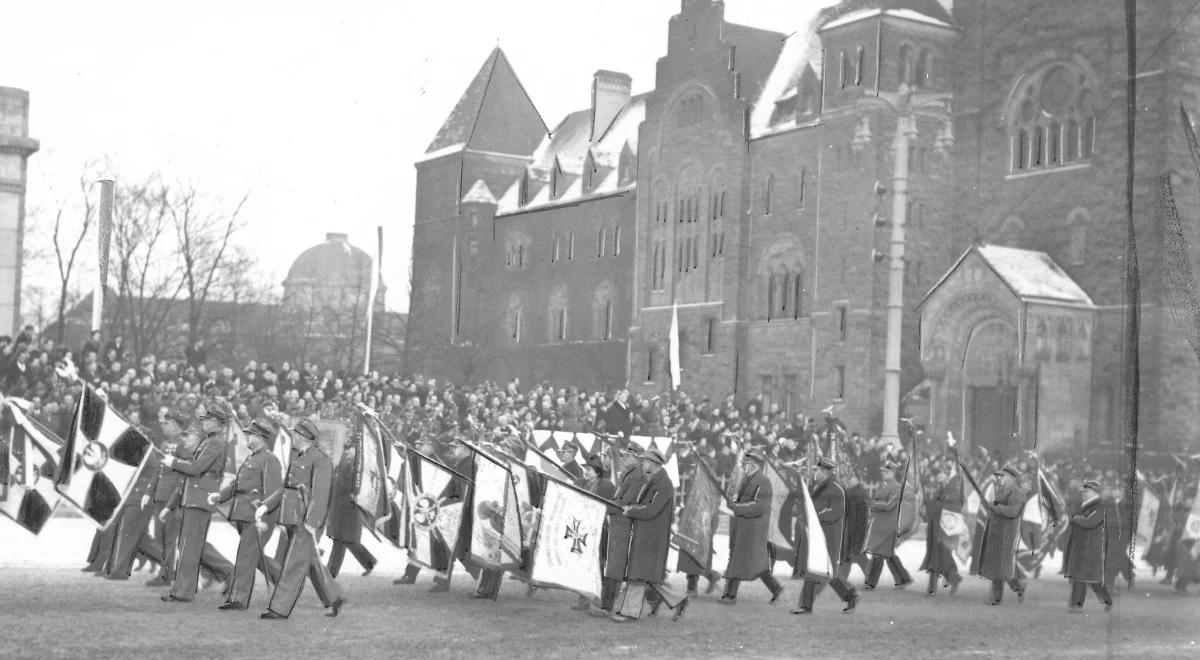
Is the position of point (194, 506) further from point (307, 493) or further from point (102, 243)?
point (102, 243)

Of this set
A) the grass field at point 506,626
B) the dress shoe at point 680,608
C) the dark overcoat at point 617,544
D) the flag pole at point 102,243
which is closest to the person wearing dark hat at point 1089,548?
the grass field at point 506,626

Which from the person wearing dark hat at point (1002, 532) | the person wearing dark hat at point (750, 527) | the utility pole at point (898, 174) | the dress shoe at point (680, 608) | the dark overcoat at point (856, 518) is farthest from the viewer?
the utility pole at point (898, 174)

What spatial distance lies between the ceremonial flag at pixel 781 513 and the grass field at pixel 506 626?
61 cm

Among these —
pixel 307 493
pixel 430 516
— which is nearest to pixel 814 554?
pixel 430 516

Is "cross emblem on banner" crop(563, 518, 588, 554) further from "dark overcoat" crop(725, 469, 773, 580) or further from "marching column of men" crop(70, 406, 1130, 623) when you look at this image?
"dark overcoat" crop(725, 469, 773, 580)

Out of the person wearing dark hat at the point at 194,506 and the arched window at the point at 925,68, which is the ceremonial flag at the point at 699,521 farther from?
the arched window at the point at 925,68

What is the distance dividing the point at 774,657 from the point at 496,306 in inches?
470

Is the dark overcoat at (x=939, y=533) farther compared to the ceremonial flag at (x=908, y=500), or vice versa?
the dark overcoat at (x=939, y=533)

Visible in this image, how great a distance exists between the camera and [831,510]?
14.5 m

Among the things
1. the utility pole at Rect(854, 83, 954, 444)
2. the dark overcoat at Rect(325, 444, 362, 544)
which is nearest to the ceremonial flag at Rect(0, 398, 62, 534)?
the dark overcoat at Rect(325, 444, 362, 544)

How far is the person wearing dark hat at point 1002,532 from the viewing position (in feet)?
51.1

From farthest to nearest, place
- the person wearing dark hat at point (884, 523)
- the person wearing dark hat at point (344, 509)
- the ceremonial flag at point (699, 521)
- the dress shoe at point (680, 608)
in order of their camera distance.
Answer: the person wearing dark hat at point (884, 523)
the person wearing dark hat at point (344, 509)
the ceremonial flag at point (699, 521)
the dress shoe at point (680, 608)

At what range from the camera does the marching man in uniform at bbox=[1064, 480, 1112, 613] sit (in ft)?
49.9

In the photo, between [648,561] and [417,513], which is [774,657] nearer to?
[648,561]
